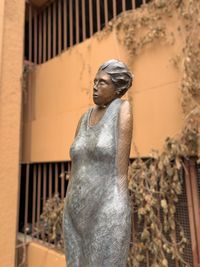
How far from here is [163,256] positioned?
9.73 feet

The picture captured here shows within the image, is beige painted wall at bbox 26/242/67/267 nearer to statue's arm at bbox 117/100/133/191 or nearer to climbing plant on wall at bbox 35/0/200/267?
climbing plant on wall at bbox 35/0/200/267

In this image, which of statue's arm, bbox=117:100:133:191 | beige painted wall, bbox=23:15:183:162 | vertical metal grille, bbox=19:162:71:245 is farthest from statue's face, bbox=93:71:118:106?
vertical metal grille, bbox=19:162:71:245

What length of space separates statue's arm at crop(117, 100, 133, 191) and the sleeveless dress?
0.02 m

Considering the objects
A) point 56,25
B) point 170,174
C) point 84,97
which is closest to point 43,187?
point 84,97

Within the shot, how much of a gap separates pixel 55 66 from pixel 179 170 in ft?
9.55

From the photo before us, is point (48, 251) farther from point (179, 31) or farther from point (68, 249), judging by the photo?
point (179, 31)

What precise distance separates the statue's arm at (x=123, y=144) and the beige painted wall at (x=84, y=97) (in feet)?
5.92

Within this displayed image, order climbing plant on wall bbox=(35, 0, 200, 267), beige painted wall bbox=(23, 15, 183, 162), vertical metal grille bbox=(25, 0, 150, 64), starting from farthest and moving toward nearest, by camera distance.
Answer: vertical metal grille bbox=(25, 0, 150, 64) → beige painted wall bbox=(23, 15, 183, 162) → climbing plant on wall bbox=(35, 0, 200, 267)

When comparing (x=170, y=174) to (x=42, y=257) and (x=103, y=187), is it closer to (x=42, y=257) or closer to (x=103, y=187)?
(x=103, y=187)

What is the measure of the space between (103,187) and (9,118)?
2.74 metres

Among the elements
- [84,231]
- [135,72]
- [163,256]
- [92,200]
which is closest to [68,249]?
[84,231]

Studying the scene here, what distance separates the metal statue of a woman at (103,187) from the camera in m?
1.32

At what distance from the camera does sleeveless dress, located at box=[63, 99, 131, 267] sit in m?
1.32

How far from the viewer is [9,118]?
3764 mm
